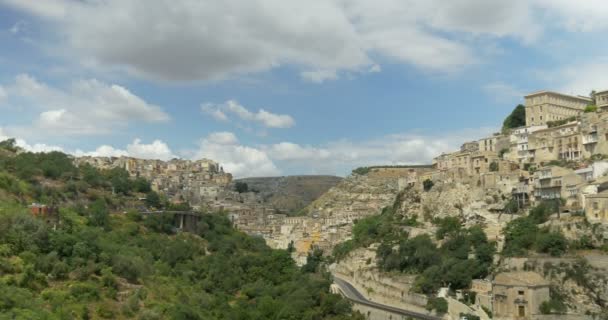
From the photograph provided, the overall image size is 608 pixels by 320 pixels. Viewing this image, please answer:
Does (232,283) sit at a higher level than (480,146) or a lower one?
lower

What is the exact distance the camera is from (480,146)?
5688 centimetres

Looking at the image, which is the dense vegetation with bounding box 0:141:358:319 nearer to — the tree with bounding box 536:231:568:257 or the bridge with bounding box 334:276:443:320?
the bridge with bounding box 334:276:443:320

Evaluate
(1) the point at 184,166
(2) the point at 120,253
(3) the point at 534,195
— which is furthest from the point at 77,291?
(1) the point at 184,166

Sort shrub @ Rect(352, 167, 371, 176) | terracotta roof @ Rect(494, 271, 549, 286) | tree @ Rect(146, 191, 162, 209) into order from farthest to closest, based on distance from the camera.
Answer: shrub @ Rect(352, 167, 371, 176)
tree @ Rect(146, 191, 162, 209)
terracotta roof @ Rect(494, 271, 549, 286)

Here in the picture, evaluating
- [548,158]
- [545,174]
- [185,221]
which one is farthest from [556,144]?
[185,221]

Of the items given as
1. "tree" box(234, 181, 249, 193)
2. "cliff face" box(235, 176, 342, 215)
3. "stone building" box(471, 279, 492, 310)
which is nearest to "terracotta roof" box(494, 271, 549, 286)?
"stone building" box(471, 279, 492, 310)

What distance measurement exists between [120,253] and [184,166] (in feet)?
298

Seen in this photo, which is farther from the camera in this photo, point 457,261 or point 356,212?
point 356,212

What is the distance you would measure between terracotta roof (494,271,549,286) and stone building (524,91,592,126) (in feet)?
80.1

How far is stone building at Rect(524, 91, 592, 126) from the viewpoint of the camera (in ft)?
183

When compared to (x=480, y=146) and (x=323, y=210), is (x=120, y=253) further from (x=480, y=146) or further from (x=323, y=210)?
(x=323, y=210)

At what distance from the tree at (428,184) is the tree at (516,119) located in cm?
991

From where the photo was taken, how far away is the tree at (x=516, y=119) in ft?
196

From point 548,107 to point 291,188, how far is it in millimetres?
95835
